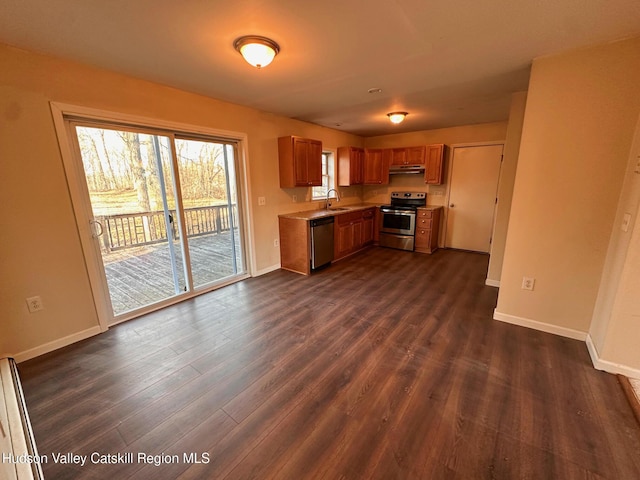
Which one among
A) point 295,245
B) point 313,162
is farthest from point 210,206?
point 313,162

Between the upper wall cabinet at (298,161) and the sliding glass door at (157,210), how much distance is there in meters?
0.83

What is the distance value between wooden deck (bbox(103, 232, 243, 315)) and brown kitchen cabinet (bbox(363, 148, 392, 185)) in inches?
138

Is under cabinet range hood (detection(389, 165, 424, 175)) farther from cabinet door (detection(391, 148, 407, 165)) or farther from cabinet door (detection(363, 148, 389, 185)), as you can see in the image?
cabinet door (detection(363, 148, 389, 185))

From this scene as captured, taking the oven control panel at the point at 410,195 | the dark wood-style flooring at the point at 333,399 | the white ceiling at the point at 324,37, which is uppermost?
the white ceiling at the point at 324,37

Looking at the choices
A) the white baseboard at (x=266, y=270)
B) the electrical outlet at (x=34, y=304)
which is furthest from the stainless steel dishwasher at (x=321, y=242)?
the electrical outlet at (x=34, y=304)

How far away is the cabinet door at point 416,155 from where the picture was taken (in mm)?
5387

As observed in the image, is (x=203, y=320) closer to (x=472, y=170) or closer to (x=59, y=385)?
(x=59, y=385)

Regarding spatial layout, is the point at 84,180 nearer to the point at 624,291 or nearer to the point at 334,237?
the point at 334,237

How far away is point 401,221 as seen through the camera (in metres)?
5.40

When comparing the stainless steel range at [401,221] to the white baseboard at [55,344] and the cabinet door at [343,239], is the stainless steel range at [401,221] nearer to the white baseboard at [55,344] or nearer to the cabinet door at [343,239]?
the cabinet door at [343,239]

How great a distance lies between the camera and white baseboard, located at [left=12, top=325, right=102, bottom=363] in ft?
7.16

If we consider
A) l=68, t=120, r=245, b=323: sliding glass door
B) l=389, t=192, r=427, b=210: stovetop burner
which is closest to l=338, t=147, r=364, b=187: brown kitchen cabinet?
l=389, t=192, r=427, b=210: stovetop burner

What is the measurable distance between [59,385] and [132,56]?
2674 millimetres

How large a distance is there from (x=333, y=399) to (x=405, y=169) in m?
4.96
